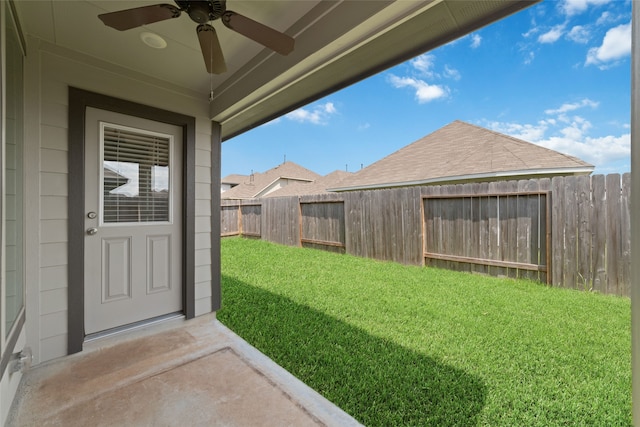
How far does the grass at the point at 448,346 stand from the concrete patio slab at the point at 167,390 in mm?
183

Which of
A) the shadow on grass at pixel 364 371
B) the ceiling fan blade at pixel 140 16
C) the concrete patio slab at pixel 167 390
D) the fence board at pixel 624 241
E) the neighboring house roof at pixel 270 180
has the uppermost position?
the neighboring house roof at pixel 270 180

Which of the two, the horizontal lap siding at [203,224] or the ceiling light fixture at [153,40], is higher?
the ceiling light fixture at [153,40]

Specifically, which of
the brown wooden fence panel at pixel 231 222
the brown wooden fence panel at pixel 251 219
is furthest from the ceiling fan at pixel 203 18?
the brown wooden fence panel at pixel 231 222

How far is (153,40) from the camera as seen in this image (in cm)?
209

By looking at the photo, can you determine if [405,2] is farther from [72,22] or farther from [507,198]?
[507,198]

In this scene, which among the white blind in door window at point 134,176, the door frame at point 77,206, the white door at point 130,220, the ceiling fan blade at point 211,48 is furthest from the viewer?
the white blind in door window at point 134,176

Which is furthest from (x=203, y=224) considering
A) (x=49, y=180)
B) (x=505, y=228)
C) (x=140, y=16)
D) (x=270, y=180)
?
(x=270, y=180)

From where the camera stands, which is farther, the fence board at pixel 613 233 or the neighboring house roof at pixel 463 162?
the neighboring house roof at pixel 463 162

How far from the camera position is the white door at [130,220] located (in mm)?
2365

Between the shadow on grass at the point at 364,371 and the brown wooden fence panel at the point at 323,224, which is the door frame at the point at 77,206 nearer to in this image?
the shadow on grass at the point at 364,371

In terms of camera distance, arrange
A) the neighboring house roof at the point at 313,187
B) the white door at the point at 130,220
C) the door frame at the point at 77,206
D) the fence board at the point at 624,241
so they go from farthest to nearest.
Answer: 1. the neighboring house roof at the point at 313,187
2. the fence board at the point at 624,241
3. the white door at the point at 130,220
4. the door frame at the point at 77,206

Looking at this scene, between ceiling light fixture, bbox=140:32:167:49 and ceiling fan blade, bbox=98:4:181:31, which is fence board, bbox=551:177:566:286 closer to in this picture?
ceiling fan blade, bbox=98:4:181:31

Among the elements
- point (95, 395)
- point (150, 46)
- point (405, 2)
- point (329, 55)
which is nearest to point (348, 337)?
point (95, 395)

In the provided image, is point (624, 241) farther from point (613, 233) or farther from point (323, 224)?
point (323, 224)
